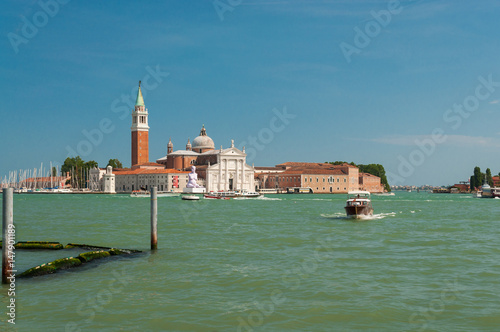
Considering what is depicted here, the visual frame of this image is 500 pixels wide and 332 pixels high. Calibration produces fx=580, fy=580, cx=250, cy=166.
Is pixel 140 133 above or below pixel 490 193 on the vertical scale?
above

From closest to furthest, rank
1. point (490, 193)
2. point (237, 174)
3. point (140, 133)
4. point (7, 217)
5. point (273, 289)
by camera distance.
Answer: point (7, 217) < point (273, 289) < point (490, 193) < point (237, 174) < point (140, 133)

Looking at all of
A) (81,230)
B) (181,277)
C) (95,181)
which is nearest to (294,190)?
(95,181)

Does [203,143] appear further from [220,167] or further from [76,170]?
[76,170]

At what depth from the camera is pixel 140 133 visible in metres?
98.7

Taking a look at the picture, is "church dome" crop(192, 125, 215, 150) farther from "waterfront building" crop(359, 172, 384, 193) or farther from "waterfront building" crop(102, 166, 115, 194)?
"waterfront building" crop(359, 172, 384, 193)

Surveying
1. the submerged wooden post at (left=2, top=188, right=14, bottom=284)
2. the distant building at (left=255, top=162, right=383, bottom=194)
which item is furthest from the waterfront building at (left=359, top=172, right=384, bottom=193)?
the submerged wooden post at (left=2, top=188, right=14, bottom=284)

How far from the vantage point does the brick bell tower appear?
98625 mm

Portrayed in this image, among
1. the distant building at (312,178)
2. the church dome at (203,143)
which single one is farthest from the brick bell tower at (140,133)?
the distant building at (312,178)

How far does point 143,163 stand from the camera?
323ft

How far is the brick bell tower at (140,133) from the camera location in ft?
324

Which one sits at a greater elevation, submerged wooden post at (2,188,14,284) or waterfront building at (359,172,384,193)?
waterfront building at (359,172,384,193)

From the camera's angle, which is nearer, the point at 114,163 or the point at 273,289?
the point at 273,289

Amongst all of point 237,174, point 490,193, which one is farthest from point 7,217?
point 237,174

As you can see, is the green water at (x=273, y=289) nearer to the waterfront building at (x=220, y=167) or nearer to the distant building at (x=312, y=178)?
the waterfront building at (x=220, y=167)
